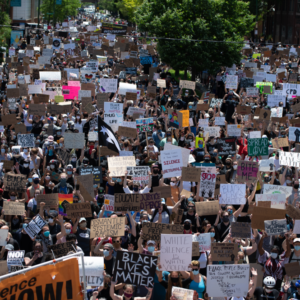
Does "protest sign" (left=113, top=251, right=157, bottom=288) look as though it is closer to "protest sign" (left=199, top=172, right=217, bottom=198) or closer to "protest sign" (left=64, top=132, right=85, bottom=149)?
"protest sign" (left=199, top=172, right=217, bottom=198)

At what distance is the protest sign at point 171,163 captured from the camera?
10344 millimetres

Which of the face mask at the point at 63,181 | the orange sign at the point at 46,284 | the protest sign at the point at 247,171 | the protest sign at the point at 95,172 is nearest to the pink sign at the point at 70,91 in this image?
the protest sign at the point at 95,172

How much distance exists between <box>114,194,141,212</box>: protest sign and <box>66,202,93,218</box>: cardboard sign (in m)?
0.47

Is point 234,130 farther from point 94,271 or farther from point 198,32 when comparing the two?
point 198,32

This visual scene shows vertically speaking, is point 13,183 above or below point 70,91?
below

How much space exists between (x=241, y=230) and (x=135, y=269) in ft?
6.84

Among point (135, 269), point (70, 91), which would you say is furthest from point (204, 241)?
point (70, 91)

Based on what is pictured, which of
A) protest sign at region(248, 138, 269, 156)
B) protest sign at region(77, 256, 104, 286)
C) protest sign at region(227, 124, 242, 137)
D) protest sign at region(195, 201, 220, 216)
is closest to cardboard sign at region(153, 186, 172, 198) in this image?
protest sign at region(195, 201, 220, 216)

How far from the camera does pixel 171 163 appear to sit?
1038cm

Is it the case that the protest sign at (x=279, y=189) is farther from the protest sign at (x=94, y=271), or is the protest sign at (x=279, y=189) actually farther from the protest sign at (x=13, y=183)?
the protest sign at (x=13, y=183)

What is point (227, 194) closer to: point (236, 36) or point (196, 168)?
point (196, 168)

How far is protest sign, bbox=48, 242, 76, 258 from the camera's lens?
7367 millimetres

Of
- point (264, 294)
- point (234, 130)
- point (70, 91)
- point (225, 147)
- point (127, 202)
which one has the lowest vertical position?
point (264, 294)

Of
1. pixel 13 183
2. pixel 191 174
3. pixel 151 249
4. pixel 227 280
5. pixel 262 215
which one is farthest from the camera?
pixel 191 174
